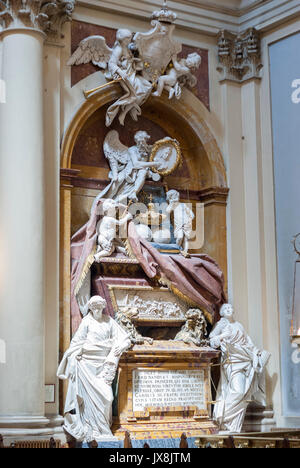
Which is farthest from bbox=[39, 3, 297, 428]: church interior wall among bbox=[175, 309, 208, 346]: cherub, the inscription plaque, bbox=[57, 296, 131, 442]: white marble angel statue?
bbox=[57, 296, 131, 442]: white marble angel statue

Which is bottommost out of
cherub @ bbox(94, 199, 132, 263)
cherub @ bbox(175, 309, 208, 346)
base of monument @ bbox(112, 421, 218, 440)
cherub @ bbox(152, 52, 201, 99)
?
base of monument @ bbox(112, 421, 218, 440)

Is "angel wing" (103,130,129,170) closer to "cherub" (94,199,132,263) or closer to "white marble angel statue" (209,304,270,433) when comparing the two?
"cherub" (94,199,132,263)

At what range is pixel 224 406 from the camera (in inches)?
437

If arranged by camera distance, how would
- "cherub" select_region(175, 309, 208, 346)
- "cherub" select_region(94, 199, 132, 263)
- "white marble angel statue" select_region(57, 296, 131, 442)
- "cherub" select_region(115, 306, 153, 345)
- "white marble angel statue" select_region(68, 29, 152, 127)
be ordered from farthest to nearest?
"white marble angel statue" select_region(68, 29, 152, 127)
"cherub" select_region(175, 309, 208, 346)
"cherub" select_region(94, 199, 132, 263)
"cherub" select_region(115, 306, 153, 345)
"white marble angel statue" select_region(57, 296, 131, 442)

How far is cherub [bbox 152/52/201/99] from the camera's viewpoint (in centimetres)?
1190

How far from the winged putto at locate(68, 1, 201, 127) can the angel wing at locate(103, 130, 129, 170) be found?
0.23 m

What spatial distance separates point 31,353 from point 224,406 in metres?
2.69

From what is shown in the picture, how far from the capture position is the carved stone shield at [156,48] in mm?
11625

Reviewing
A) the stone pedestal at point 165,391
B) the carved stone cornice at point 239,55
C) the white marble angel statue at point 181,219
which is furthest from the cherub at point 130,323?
the carved stone cornice at point 239,55

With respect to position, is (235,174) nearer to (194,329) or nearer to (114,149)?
(114,149)
